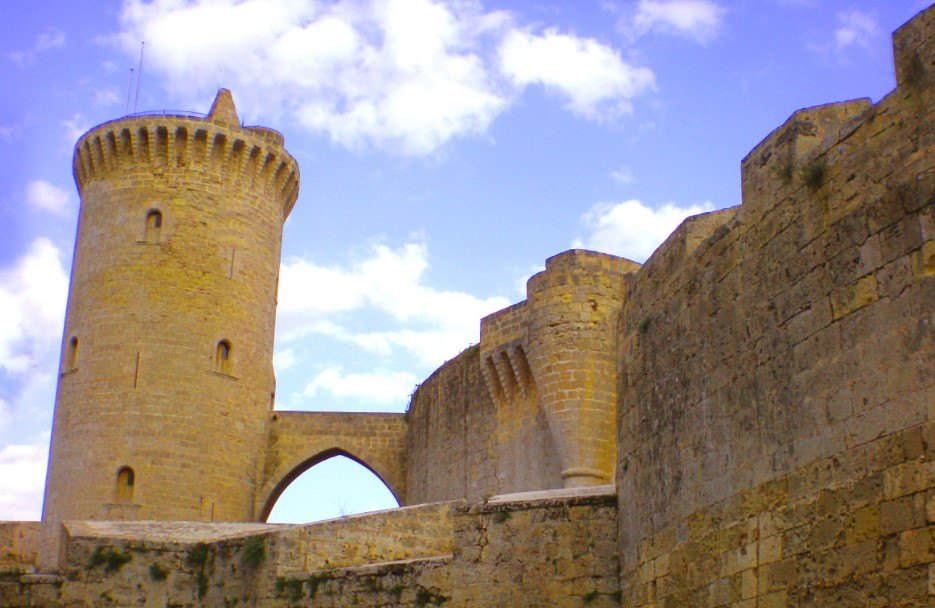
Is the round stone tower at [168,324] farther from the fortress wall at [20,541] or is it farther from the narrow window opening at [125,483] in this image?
the fortress wall at [20,541]

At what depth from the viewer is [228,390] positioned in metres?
21.9

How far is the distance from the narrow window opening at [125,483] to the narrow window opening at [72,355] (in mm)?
2281

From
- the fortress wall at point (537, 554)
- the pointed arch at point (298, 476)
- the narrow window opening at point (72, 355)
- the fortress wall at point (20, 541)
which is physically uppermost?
Result: the narrow window opening at point (72, 355)

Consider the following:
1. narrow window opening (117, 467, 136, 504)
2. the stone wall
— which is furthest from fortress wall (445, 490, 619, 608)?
narrow window opening (117, 467, 136, 504)

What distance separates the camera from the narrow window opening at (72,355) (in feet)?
70.8

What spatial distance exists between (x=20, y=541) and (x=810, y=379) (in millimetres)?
15925

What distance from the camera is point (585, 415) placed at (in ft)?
51.2

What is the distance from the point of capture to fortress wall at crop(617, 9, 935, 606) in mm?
5586

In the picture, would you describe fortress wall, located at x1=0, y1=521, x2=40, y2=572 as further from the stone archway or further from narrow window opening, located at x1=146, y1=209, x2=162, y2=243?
narrow window opening, located at x1=146, y1=209, x2=162, y2=243

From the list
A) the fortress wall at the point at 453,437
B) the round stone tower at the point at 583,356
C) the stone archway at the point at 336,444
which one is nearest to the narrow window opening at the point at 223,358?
the stone archway at the point at 336,444

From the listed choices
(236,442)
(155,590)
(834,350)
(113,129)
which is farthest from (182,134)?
(834,350)

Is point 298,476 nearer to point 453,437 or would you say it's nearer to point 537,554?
point 453,437

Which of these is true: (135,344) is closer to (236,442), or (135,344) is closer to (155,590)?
(236,442)

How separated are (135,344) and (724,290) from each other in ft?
50.9
